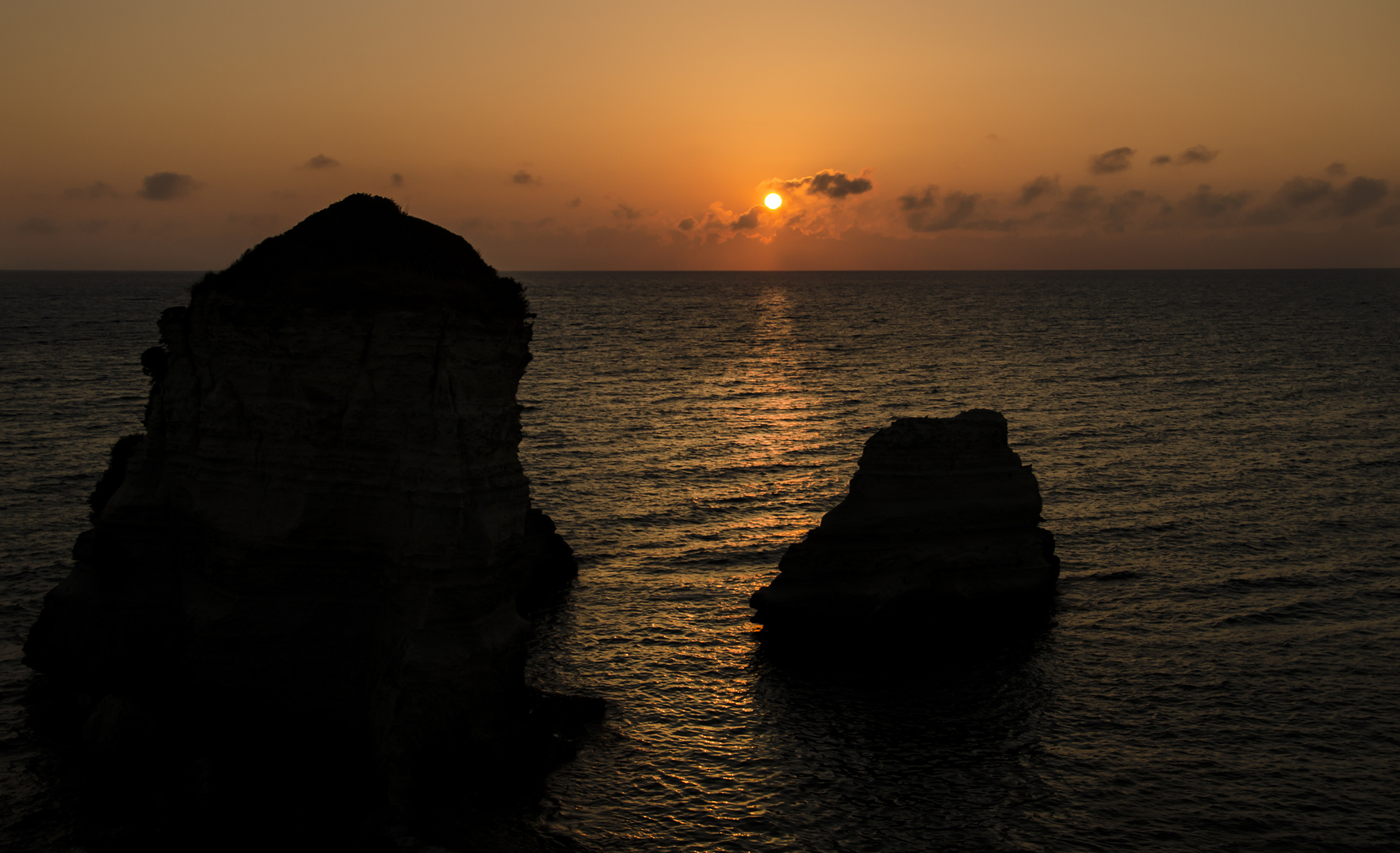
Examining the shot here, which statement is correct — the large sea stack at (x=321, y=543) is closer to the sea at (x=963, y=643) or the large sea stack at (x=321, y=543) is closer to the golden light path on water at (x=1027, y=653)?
the sea at (x=963, y=643)

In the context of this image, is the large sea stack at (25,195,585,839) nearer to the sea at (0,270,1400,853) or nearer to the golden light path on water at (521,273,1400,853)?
the sea at (0,270,1400,853)

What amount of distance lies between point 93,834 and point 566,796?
404 inches

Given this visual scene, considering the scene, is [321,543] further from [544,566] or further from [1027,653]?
[1027,653]

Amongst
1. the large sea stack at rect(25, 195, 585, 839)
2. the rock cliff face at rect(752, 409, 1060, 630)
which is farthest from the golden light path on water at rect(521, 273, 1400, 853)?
the large sea stack at rect(25, 195, 585, 839)

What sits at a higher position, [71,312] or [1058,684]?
[71,312]

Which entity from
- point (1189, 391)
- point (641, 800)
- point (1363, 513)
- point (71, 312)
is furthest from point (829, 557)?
point (71, 312)

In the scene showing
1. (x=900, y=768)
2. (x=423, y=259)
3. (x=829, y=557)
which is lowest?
(x=900, y=768)

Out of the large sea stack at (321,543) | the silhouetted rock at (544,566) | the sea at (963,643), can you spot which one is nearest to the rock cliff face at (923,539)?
the sea at (963,643)

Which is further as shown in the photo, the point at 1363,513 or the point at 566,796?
the point at 1363,513

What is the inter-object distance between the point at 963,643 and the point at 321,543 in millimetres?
21405

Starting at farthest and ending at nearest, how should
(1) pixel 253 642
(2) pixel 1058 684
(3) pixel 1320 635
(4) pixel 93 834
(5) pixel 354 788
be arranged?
(3) pixel 1320 635 → (2) pixel 1058 684 → (1) pixel 253 642 → (5) pixel 354 788 → (4) pixel 93 834

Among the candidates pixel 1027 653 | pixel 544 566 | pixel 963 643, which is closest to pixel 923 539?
A: pixel 963 643

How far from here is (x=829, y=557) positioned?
33531 millimetres

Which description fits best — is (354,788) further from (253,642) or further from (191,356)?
(191,356)
